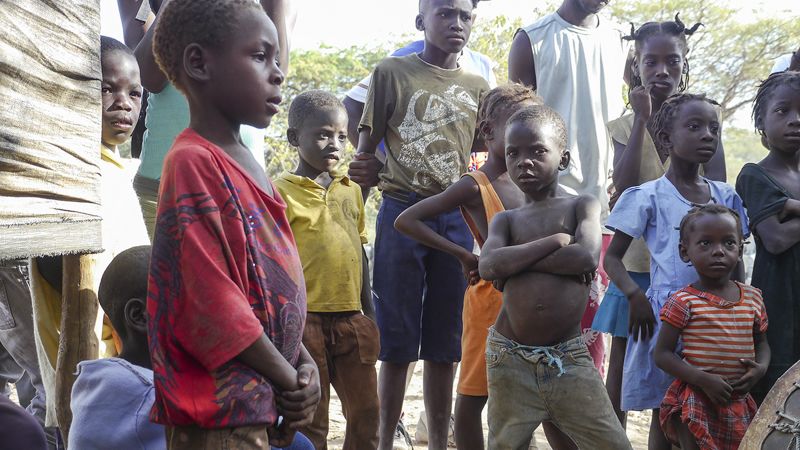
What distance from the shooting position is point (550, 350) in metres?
3.35

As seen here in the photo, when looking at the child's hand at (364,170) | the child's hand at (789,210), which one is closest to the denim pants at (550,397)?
the child's hand at (789,210)

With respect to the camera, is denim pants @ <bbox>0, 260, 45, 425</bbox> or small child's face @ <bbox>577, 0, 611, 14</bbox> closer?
A: denim pants @ <bbox>0, 260, 45, 425</bbox>

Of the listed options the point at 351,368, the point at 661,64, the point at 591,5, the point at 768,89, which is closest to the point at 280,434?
the point at 351,368

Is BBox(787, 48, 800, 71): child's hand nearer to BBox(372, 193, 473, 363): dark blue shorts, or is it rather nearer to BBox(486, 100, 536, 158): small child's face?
BBox(486, 100, 536, 158): small child's face

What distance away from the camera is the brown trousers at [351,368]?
12.7 feet

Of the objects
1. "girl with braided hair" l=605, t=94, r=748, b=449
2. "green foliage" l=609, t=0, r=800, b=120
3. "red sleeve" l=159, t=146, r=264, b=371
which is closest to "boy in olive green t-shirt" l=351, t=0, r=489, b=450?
"girl with braided hair" l=605, t=94, r=748, b=449

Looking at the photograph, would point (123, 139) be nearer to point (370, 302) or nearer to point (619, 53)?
point (370, 302)

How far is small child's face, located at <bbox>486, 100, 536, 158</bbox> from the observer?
3.95 metres

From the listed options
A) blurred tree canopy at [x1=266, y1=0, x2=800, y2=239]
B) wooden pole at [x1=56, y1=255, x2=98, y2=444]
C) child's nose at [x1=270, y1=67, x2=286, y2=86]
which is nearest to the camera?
child's nose at [x1=270, y1=67, x2=286, y2=86]

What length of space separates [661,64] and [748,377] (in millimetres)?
1697

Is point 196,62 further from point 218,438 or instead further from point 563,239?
point 563,239

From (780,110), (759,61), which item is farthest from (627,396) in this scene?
(759,61)

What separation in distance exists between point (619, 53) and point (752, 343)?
1.88 meters

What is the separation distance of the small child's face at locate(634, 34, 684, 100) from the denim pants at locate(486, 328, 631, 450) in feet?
5.75
